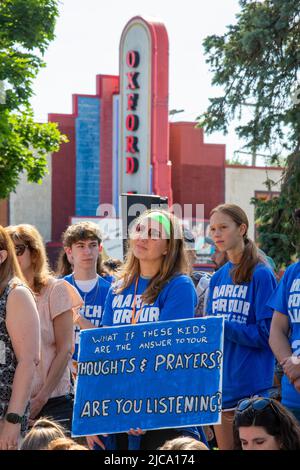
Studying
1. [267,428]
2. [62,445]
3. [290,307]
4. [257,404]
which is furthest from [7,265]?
[290,307]

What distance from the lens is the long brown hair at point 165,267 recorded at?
5.33m

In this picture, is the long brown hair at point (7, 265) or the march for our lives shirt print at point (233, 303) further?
the march for our lives shirt print at point (233, 303)

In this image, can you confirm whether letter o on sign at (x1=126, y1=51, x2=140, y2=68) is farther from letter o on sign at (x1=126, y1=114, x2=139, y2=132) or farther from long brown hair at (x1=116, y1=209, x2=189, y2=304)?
long brown hair at (x1=116, y1=209, x2=189, y2=304)

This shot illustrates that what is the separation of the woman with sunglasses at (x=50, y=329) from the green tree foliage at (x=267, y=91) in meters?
8.41

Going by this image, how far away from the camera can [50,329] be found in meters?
5.92

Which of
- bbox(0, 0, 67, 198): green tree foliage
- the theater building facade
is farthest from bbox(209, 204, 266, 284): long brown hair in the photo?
the theater building facade

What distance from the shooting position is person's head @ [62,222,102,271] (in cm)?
706

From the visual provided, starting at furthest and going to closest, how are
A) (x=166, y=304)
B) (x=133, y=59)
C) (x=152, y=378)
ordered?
(x=133, y=59), (x=166, y=304), (x=152, y=378)

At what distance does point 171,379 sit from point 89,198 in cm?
2779

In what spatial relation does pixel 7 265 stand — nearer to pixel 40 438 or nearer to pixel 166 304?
pixel 166 304

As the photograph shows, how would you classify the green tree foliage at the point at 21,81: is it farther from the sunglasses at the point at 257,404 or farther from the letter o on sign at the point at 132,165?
the sunglasses at the point at 257,404

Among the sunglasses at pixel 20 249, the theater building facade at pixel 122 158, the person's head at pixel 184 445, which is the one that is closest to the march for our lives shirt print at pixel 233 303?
the sunglasses at pixel 20 249

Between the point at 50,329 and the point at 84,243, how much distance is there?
1.27 metres

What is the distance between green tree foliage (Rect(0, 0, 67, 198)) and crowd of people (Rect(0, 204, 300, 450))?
44.2 feet
